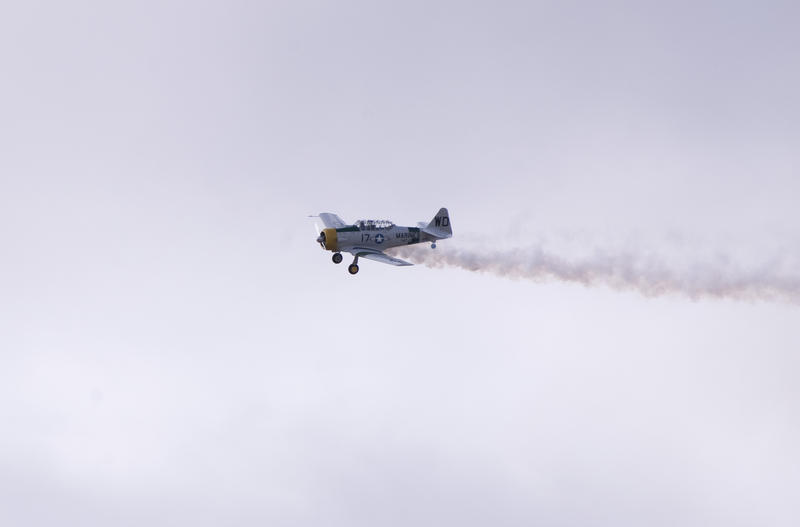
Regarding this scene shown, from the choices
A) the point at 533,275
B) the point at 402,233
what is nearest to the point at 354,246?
the point at 402,233

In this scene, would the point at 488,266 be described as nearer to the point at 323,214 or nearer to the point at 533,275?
the point at 533,275

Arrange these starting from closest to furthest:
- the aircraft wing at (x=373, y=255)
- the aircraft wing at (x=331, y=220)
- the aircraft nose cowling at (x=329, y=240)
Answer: the aircraft wing at (x=373, y=255) < the aircraft nose cowling at (x=329, y=240) < the aircraft wing at (x=331, y=220)

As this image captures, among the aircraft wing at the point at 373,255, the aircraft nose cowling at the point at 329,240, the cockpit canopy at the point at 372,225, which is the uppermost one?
the cockpit canopy at the point at 372,225

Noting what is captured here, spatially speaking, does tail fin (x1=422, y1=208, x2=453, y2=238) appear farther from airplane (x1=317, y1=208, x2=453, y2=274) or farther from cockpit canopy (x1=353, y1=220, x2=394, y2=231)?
cockpit canopy (x1=353, y1=220, x2=394, y2=231)

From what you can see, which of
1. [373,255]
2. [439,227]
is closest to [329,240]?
[373,255]

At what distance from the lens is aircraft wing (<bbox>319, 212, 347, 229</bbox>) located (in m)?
130

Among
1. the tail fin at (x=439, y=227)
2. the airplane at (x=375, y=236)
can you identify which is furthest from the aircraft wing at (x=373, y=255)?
the tail fin at (x=439, y=227)

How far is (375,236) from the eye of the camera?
415ft

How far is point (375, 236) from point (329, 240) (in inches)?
158

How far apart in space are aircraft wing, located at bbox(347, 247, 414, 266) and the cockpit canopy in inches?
66.2

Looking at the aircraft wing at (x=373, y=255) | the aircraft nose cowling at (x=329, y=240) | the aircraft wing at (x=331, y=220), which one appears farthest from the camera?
the aircraft wing at (x=331, y=220)

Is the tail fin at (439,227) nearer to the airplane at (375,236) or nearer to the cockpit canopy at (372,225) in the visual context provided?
the airplane at (375,236)

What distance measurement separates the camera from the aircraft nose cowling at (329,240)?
125 m

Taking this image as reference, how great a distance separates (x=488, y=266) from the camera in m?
130
